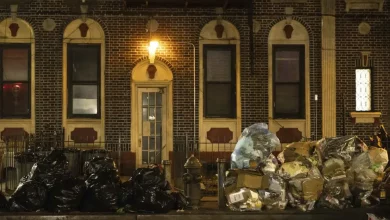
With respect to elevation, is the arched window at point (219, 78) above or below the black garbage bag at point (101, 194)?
above

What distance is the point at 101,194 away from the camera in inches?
400

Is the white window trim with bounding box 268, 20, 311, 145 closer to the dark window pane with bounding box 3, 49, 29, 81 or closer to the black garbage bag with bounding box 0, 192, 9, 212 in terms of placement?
the dark window pane with bounding box 3, 49, 29, 81

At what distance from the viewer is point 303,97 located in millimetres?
16359

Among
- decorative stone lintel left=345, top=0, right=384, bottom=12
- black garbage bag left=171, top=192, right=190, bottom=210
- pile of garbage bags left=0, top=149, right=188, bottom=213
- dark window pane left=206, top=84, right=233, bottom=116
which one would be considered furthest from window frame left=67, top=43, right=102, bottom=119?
decorative stone lintel left=345, top=0, right=384, bottom=12

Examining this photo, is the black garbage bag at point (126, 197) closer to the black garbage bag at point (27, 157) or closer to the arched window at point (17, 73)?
the black garbage bag at point (27, 157)

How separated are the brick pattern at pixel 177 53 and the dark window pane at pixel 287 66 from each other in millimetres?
414

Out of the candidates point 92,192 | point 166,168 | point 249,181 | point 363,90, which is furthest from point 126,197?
point 363,90

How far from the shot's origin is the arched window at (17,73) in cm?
1593

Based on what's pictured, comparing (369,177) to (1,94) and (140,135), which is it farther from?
(1,94)

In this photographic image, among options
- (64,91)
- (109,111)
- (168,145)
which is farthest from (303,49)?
(64,91)

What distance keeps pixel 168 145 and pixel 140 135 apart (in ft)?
2.78

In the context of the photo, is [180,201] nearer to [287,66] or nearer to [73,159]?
[73,159]

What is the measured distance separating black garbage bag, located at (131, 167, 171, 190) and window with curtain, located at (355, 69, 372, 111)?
8.07 m

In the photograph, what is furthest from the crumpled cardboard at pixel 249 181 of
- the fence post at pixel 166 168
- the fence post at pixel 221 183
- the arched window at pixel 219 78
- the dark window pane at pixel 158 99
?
the dark window pane at pixel 158 99
